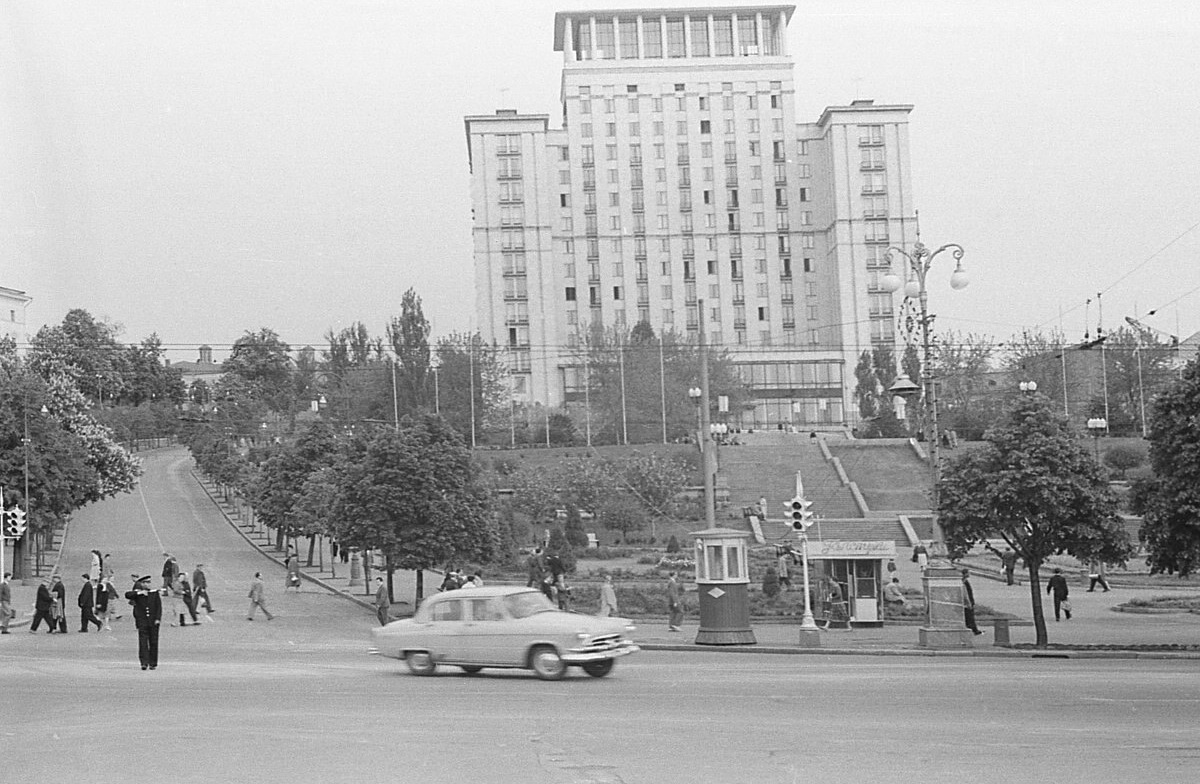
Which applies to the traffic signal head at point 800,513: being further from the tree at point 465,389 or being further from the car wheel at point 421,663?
the tree at point 465,389

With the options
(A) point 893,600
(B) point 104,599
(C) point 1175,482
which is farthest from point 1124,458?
(B) point 104,599

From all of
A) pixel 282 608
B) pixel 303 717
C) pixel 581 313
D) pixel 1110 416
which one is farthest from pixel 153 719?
pixel 581 313

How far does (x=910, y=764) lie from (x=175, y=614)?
25.4 meters

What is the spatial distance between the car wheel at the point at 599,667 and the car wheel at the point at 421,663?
2511mm

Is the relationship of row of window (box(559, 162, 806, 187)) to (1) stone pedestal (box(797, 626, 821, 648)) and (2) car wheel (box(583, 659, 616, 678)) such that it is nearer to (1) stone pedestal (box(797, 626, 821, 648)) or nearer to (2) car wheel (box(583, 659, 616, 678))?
(1) stone pedestal (box(797, 626, 821, 648))

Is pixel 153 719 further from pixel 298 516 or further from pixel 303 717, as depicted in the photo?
pixel 298 516

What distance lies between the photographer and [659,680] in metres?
20.5

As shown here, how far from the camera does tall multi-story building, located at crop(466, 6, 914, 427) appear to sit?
12825 cm

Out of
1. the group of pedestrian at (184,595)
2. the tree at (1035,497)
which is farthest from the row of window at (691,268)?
the tree at (1035,497)

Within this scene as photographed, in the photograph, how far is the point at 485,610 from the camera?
21.4m

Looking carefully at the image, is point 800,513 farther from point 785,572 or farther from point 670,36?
point 670,36

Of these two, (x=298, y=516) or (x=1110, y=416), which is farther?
(x=1110, y=416)

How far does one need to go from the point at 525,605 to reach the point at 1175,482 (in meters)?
13.9

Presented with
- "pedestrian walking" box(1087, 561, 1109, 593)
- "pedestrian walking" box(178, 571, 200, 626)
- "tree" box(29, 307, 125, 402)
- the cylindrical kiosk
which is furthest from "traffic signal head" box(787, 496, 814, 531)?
"tree" box(29, 307, 125, 402)
